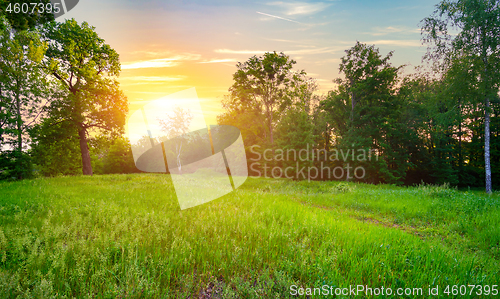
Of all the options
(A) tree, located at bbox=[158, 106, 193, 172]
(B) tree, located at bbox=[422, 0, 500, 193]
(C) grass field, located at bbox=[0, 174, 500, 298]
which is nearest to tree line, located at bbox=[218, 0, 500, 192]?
(B) tree, located at bbox=[422, 0, 500, 193]

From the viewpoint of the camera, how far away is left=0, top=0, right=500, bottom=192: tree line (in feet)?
60.2

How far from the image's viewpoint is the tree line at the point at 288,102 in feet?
60.2

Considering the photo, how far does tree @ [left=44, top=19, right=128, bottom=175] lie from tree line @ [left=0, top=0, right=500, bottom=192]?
0.10m

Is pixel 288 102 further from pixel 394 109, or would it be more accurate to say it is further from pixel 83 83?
pixel 83 83

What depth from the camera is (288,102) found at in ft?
101

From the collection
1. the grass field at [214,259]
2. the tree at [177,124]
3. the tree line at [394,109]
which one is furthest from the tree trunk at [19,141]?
the tree at [177,124]

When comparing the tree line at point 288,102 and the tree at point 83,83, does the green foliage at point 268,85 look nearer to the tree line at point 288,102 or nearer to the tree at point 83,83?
the tree line at point 288,102

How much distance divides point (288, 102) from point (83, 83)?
2612 centimetres

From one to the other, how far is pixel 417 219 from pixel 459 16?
25.9 metres

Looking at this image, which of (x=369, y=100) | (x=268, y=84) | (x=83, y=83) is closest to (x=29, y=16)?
(x=83, y=83)

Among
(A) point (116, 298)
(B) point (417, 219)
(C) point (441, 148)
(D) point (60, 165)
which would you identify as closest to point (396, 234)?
(B) point (417, 219)

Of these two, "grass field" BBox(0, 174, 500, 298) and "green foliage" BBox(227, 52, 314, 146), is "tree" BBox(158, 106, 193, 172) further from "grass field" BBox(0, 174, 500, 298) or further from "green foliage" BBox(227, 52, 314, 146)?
"grass field" BBox(0, 174, 500, 298)

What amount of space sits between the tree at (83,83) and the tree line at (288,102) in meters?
0.10

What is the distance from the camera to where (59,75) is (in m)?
21.1
